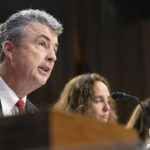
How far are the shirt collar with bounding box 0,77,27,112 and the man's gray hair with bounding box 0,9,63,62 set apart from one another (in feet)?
0.58

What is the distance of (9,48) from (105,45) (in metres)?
4.88

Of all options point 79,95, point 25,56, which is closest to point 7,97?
point 25,56

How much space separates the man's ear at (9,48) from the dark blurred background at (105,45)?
14.3 ft

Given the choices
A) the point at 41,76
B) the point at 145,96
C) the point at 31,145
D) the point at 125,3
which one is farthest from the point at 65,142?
the point at 125,3

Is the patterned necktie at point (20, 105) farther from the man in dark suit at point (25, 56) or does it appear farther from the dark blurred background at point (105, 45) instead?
the dark blurred background at point (105, 45)

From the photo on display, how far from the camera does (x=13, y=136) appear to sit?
1.01 meters

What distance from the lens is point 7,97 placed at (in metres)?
2.00

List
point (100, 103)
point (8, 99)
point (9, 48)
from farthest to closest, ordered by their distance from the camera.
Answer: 1. point (100, 103)
2. point (9, 48)
3. point (8, 99)

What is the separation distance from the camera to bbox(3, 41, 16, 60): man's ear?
83.4 inches

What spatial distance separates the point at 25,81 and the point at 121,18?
16.7 ft

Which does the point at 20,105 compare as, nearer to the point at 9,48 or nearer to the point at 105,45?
the point at 9,48

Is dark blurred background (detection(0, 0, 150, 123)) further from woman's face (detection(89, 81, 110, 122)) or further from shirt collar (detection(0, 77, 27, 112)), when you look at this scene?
shirt collar (detection(0, 77, 27, 112))

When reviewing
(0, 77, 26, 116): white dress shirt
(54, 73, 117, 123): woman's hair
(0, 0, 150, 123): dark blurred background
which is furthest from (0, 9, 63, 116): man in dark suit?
(0, 0, 150, 123): dark blurred background

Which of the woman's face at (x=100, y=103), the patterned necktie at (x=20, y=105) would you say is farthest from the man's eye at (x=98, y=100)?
the patterned necktie at (x=20, y=105)
